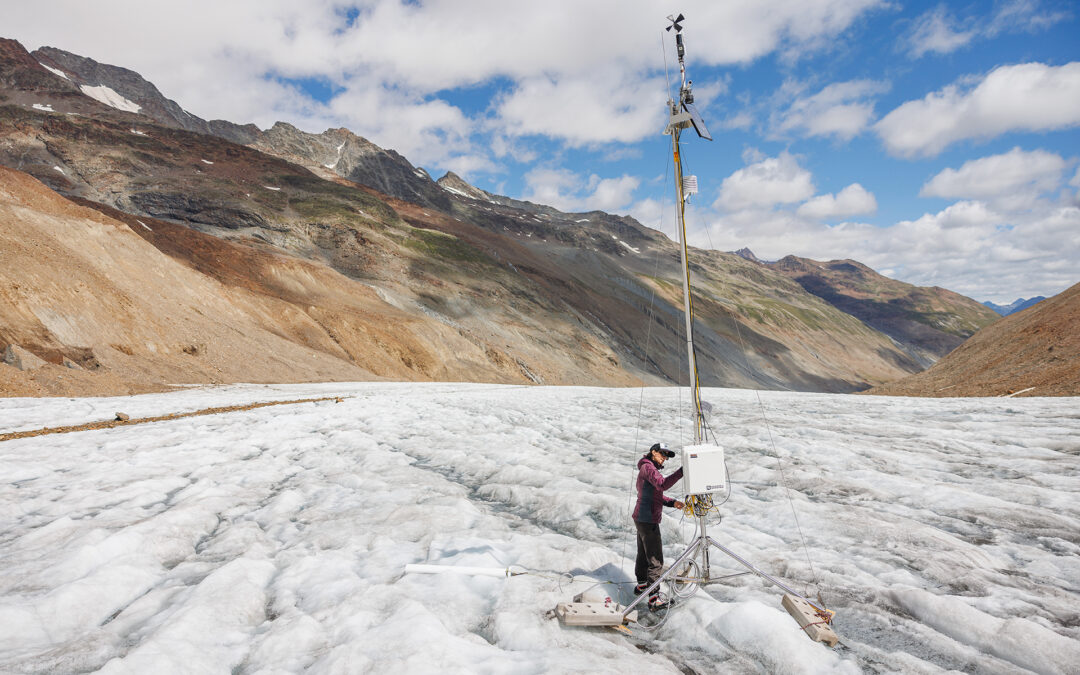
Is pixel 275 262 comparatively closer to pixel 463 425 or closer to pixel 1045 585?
pixel 463 425

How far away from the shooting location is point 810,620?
17.3ft

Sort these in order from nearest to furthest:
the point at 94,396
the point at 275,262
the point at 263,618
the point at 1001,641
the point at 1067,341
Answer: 1. the point at 1001,641
2. the point at 263,618
3. the point at 94,396
4. the point at 1067,341
5. the point at 275,262

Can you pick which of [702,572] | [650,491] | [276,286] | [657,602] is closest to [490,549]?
[657,602]

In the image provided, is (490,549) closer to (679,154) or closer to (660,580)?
(660,580)

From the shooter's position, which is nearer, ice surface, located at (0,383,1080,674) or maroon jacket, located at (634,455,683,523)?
ice surface, located at (0,383,1080,674)

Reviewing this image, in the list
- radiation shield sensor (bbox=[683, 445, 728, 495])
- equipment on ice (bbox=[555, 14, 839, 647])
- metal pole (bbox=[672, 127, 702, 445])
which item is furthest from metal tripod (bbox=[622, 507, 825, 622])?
metal pole (bbox=[672, 127, 702, 445])

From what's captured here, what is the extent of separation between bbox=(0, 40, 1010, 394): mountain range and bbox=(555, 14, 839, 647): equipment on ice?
1.74 m

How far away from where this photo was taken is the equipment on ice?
5.44 metres

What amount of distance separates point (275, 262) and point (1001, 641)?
54915mm

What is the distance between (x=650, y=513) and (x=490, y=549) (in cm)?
260

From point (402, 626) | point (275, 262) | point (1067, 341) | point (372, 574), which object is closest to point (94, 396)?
point (372, 574)

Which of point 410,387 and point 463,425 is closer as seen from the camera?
point 463,425

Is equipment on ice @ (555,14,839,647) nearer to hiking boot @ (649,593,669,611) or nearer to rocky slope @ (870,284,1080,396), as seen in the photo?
hiking boot @ (649,593,669,611)

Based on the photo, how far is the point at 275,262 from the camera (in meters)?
49.5
